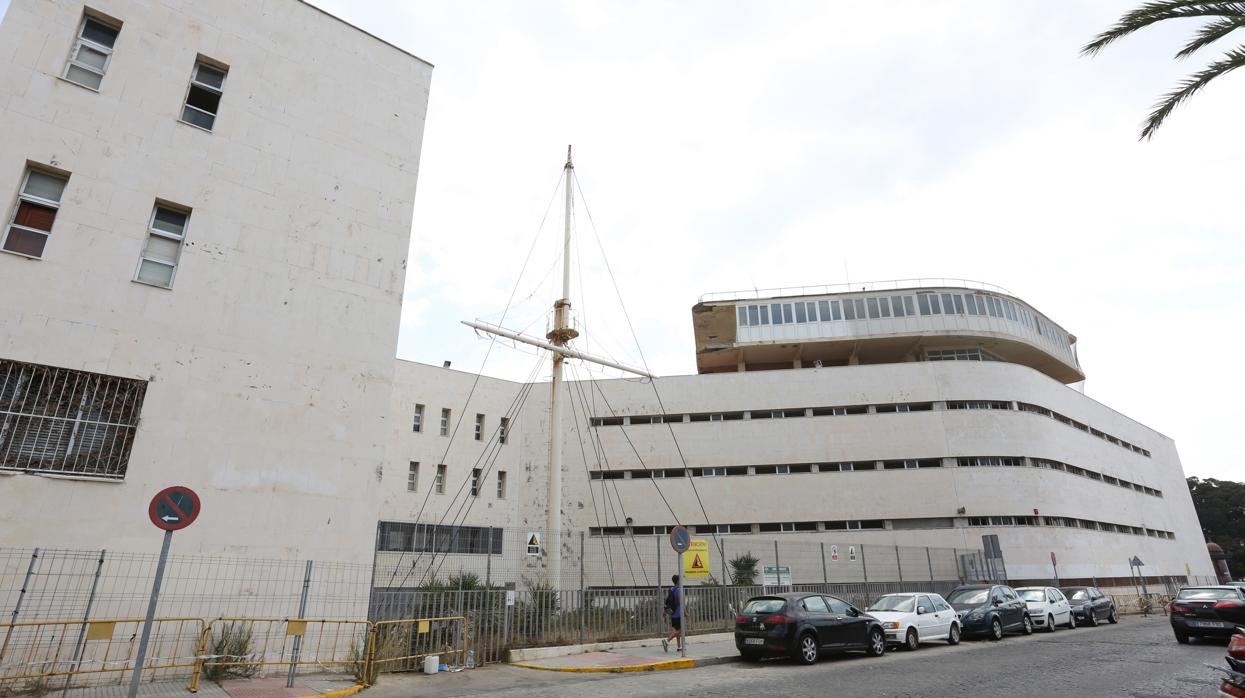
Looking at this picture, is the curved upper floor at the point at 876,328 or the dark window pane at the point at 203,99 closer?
the dark window pane at the point at 203,99

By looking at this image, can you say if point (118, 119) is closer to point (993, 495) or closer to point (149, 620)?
point (149, 620)

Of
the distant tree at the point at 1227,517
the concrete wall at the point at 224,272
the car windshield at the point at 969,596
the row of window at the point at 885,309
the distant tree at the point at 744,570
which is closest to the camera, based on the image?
the concrete wall at the point at 224,272

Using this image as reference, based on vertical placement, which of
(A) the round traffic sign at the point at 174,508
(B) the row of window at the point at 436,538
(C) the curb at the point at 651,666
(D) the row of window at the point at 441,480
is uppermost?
(D) the row of window at the point at 441,480

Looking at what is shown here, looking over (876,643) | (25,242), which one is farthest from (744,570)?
(25,242)

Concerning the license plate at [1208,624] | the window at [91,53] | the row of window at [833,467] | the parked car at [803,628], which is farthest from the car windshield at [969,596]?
the window at [91,53]

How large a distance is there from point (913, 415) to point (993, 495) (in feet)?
19.0

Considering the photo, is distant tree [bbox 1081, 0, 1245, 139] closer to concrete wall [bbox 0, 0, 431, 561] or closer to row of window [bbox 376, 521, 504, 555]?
concrete wall [bbox 0, 0, 431, 561]

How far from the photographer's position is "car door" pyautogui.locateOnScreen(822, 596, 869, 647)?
13.1 m

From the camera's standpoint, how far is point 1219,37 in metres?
8.97

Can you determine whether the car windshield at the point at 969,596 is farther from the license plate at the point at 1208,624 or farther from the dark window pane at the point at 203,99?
the dark window pane at the point at 203,99

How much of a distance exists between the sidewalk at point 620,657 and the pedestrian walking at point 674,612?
0.19 m

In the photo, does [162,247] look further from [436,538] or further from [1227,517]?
[1227,517]

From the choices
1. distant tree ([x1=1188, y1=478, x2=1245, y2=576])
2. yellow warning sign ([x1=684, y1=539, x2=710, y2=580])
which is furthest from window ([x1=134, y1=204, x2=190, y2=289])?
distant tree ([x1=1188, y1=478, x2=1245, y2=576])

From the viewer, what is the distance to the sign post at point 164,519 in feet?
25.8
